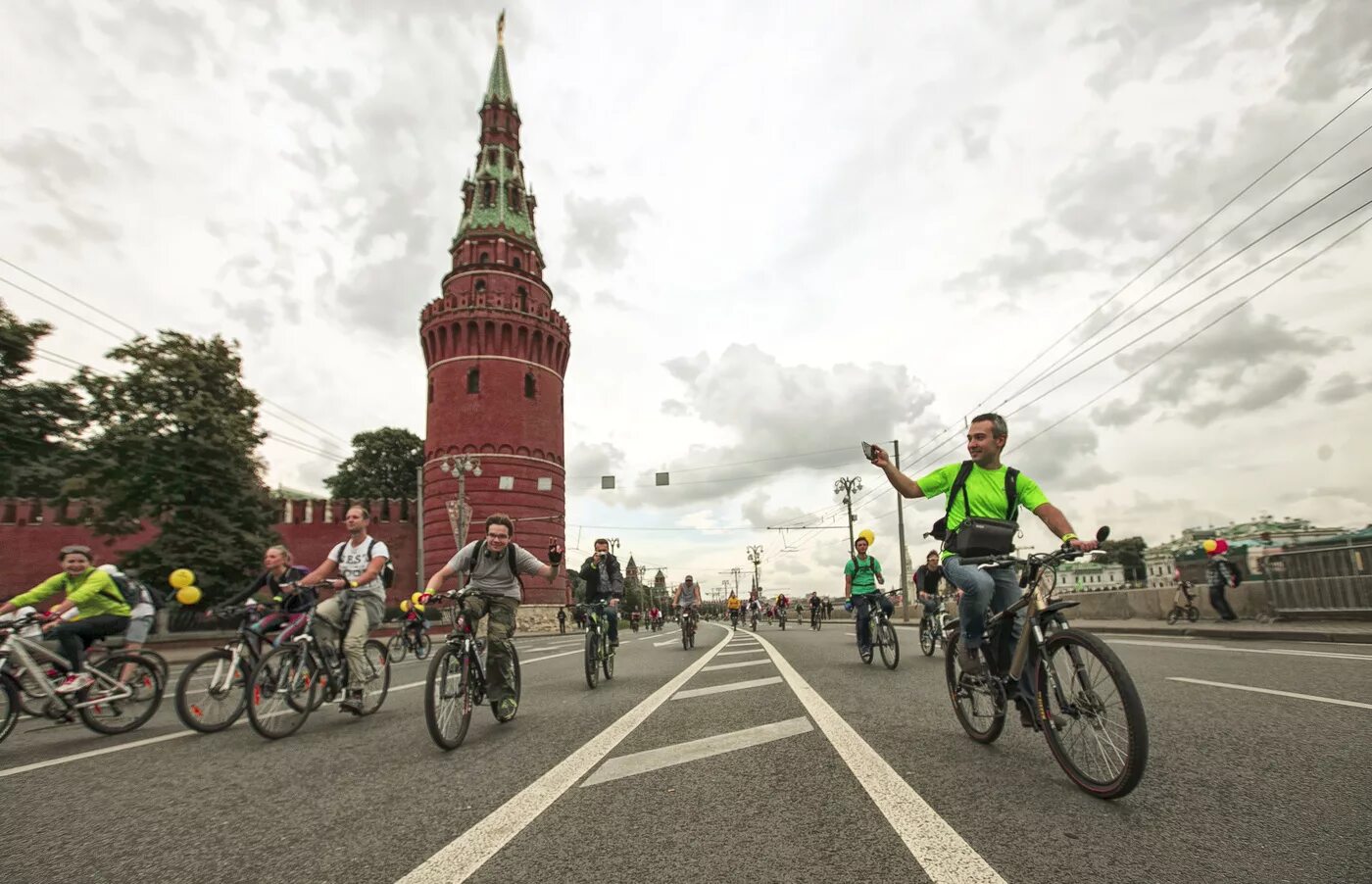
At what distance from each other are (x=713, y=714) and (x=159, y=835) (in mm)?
3499

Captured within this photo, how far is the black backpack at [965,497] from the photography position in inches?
166

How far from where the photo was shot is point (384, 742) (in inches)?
200

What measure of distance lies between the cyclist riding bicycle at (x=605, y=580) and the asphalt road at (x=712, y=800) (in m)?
3.02

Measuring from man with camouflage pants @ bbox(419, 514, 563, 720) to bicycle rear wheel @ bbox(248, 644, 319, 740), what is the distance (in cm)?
151

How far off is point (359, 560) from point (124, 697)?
237cm

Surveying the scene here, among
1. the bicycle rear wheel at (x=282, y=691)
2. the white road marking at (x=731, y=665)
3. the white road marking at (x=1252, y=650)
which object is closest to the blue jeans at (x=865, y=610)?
the white road marking at (x=731, y=665)

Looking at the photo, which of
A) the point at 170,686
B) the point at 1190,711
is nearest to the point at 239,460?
the point at 170,686

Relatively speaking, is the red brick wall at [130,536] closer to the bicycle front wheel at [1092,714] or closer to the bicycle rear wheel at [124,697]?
the bicycle rear wheel at [124,697]

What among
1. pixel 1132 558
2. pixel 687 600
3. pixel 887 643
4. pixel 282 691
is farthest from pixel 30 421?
pixel 1132 558

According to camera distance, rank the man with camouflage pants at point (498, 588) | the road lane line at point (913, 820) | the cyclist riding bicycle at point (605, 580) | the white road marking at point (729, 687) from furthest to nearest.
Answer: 1. the cyclist riding bicycle at point (605, 580)
2. the white road marking at point (729, 687)
3. the man with camouflage pants at point (498, 588)
4. the road lane line at point (913, 820)

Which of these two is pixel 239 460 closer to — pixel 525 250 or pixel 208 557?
pixel 208 557

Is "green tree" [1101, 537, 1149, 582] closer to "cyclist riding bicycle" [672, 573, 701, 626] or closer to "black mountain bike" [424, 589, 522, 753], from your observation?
"cyclist riding bicycle" [672, 573, 701, 626]

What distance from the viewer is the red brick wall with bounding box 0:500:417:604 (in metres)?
35.5

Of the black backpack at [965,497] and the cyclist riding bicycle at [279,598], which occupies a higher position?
the black backpack at [965,497]
